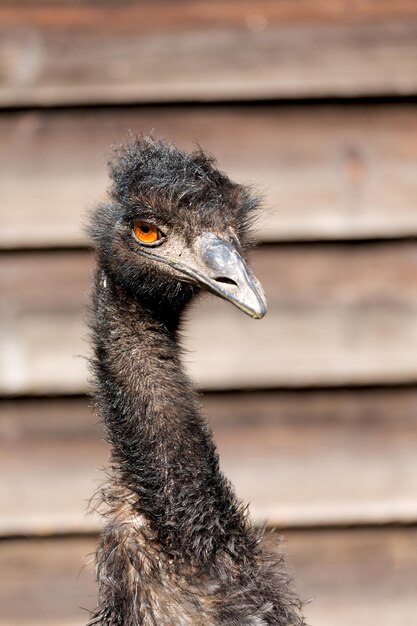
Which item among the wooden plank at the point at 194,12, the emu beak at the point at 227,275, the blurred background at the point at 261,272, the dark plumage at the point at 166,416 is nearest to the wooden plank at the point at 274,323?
the blurred background at the point at 261,272

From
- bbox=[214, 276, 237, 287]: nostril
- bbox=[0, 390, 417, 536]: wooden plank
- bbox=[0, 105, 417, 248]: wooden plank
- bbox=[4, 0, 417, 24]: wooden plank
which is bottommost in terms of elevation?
bbox=[214, 276, 237, 287]: nostril

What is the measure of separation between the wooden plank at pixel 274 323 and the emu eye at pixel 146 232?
86 centimetres

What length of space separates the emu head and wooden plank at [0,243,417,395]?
816mm

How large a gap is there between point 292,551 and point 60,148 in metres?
1.09

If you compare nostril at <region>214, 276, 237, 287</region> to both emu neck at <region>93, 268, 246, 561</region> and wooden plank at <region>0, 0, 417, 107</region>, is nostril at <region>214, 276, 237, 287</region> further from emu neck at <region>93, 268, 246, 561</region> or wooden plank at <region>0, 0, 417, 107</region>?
wooden plank at <region>0, 0, 417, 107</region>

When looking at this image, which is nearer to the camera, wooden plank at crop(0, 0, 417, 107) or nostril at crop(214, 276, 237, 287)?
nostril at crop(214, 276, 237, 287)

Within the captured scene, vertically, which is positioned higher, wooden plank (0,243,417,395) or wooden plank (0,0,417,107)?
wooden plank (0,0,417,107)

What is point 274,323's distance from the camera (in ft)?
8.37

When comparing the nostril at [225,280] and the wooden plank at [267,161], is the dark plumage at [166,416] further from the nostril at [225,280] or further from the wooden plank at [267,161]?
the wooden plank at [267,161]

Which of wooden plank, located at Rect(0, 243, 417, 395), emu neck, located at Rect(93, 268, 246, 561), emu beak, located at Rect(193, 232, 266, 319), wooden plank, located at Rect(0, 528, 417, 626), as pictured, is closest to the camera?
emu beak, located at Rect(193, 232, 266, 319)

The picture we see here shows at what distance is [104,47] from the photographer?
2.44 meters

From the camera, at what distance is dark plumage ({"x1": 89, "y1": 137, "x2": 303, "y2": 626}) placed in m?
1.58

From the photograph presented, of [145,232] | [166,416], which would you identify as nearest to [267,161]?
[145,232]

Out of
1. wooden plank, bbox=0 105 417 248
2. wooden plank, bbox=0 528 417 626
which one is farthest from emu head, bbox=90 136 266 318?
wooden plank, bbox=0 528 417 626
